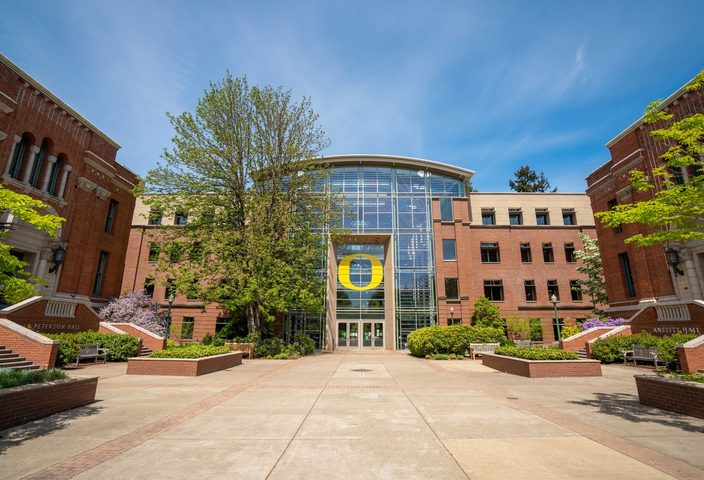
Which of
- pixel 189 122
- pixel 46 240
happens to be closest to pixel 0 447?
pixel 46 240

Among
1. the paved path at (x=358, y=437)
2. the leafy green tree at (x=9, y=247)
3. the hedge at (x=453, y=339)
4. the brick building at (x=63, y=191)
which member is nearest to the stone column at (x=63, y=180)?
the brick building at (x=63, y=191)

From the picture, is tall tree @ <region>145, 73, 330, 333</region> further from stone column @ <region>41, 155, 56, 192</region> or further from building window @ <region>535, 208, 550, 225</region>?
building window @ <region>535, 208, 550, 225</region>

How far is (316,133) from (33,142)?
16847 mm

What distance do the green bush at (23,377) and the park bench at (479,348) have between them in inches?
804

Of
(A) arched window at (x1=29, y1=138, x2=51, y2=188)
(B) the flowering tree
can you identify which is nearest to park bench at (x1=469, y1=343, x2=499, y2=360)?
(B) the flowering tree

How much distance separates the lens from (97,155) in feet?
80.4

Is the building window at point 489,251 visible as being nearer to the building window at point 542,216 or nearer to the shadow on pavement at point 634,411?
the building window at point 542,216

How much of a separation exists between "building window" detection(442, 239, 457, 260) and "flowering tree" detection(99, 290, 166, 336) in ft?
83.7

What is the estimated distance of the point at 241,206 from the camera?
25.2 meters

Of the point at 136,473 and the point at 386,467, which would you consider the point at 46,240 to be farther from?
the point at 386,467

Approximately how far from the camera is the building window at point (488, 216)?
3872 cm

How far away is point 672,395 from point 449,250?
27543 millimetres

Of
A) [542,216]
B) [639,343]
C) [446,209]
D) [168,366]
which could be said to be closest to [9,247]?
[168,366]

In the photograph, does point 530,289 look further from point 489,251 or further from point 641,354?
point 641,354
